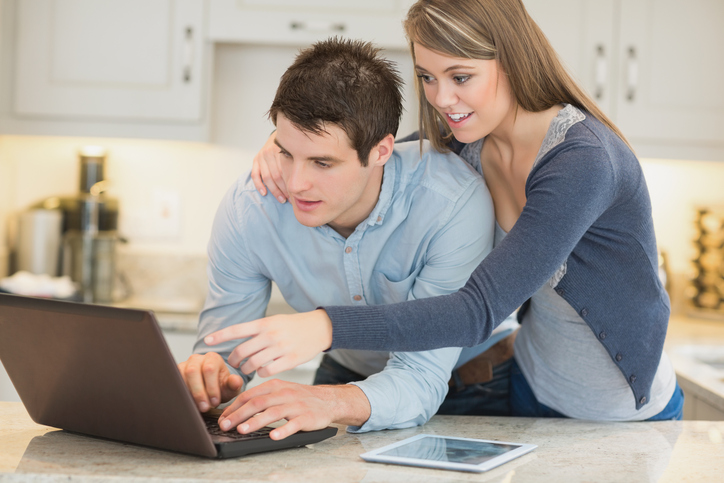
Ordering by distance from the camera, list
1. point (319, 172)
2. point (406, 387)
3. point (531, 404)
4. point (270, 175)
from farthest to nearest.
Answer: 1. point (531, 404)
2. point (270, 175)
3. point (319, 172)
4. point (406, 387)

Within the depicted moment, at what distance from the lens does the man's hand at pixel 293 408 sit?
0.92 m

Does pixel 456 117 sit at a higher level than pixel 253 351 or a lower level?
higher

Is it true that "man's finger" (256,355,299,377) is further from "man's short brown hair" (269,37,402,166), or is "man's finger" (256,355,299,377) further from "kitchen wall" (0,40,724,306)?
"kitchen wall" (0,40,724,306)

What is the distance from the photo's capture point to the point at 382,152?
1284 mm

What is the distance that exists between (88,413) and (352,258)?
0.54 m

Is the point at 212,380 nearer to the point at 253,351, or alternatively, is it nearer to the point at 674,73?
the point at 253,351

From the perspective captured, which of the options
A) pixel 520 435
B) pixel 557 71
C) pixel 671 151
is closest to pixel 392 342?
pixel 520 435

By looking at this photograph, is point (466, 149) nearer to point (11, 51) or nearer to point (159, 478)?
point (159, 478)

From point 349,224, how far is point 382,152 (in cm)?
16

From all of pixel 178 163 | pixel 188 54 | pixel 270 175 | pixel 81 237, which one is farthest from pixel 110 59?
pixel 270 175

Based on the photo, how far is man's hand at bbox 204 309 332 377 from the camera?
2.84 ft

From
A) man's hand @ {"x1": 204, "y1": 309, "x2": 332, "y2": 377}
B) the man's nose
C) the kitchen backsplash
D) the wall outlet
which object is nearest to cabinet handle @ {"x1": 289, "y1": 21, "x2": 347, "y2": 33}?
the kitchen backsplash

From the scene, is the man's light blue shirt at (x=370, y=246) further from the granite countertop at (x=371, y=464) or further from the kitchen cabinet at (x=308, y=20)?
the kitchen cabinet at (x=308, y=20)

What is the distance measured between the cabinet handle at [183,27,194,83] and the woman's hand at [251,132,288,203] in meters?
1.23
